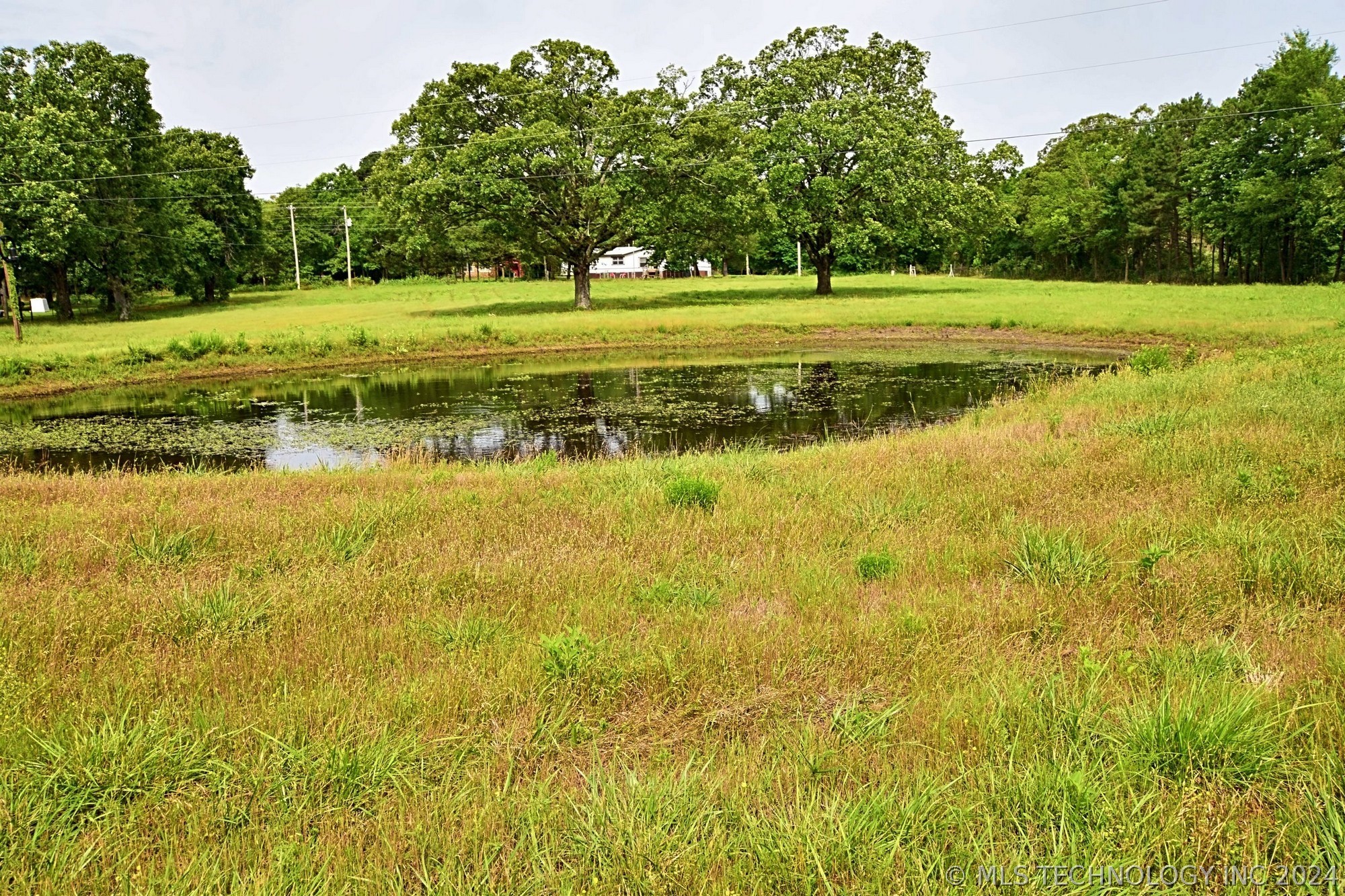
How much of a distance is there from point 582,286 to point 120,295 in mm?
26817

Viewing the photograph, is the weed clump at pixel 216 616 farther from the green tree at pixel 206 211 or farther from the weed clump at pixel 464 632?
the green tree at pixel 206 211

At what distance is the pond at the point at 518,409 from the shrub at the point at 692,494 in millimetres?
4930

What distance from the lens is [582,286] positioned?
4234cm

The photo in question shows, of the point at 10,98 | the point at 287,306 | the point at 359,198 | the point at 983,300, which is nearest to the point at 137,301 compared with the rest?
the point at 287,306

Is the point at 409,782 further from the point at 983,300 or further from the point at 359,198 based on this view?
the point at 359,198

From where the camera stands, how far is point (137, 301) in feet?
188

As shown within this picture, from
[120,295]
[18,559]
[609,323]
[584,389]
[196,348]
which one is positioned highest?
[120,295]

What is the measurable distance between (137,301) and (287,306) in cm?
1407

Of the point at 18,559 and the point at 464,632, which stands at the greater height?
the point at 18,559

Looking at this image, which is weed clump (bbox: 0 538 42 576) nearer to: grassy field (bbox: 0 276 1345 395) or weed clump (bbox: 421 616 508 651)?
weed clump (bbox: 421 616 508 651)

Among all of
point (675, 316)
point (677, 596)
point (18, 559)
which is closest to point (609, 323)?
point (675, 316)

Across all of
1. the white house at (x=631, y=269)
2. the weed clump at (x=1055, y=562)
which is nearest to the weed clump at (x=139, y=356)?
the weed clump at (x=1055, y=562)

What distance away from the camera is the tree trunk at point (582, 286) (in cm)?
4147

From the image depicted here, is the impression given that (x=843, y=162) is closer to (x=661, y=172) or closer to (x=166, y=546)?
(x=661, y=172)
